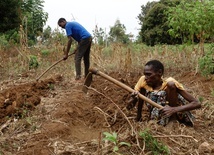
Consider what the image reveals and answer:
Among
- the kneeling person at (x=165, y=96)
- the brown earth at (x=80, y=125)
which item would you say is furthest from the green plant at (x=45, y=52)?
the kneeling person at (x=165, y=96)

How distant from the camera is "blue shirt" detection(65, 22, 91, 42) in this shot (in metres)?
6.75

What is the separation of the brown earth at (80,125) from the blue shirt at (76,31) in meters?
1.46

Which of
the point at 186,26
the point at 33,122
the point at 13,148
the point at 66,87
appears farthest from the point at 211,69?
the point at 13,148

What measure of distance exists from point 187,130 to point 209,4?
361 centimetres

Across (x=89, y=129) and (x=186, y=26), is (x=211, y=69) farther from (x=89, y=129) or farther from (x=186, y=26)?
(x=89, y=129)

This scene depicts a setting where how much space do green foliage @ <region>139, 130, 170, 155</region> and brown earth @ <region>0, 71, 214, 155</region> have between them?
0.14ft

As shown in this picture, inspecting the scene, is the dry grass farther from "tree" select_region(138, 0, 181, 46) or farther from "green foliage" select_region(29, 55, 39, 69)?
"tree" select_region(138, 0, 181, 46)

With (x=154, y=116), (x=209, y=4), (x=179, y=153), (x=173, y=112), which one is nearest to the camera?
(x=179, y=153)

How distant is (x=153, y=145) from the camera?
253 cm

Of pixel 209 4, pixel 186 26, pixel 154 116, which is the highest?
pixel 209 4

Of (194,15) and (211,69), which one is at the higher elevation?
(194,15)

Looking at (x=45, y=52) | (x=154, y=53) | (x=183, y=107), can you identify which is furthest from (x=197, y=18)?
(x=45, y=52)

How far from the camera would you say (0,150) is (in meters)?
2.86

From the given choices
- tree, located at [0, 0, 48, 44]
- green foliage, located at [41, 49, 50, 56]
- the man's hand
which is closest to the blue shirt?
green foliage, located at [41, 49, 50, 56]
